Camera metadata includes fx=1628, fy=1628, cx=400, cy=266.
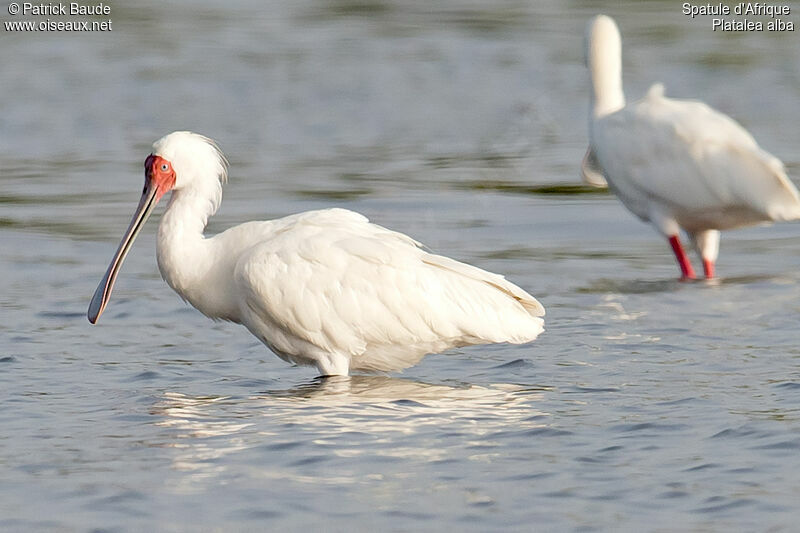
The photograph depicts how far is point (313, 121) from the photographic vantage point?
51.2 ft

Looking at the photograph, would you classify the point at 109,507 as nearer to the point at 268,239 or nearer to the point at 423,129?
the point at 268,239

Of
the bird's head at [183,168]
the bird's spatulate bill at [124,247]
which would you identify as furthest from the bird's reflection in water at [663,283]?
the bird's spatulate bill at [124,247]

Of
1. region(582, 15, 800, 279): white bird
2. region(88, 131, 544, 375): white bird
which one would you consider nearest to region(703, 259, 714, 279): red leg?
region(582, 15, 800, 279): white bird

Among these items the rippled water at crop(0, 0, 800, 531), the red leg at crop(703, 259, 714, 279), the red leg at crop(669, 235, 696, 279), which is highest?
the rippled water at crop(0, 0, 800, 531)

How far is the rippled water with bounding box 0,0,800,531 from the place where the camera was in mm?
5621

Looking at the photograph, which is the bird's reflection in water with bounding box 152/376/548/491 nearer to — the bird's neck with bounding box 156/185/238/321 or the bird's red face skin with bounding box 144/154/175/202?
the bird's neck with bounding box 156/185/238/321

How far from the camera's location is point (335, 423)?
21.7 feet

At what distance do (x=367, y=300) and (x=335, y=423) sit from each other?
1083mm

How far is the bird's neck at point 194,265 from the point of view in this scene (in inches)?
301

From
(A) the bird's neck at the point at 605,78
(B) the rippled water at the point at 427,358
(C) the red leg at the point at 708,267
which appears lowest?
(C) the red leg at the point at 708,267

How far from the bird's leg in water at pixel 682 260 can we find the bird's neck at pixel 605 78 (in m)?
1.26

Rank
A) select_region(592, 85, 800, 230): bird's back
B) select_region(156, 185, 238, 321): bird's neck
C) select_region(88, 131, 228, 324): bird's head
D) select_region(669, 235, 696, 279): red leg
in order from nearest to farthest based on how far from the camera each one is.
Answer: select_region(156, 185, 238, 321): bird's neck
select_region(88, 131, 228, 324): bird's head
select_region(592, 85, 800, 230): bird's back
select_region(669, 235, 696, 279): red leg

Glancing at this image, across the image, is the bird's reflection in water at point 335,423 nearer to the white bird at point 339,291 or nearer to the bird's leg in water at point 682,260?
the white bird at point 339,291

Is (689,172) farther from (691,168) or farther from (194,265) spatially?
(194,265)
